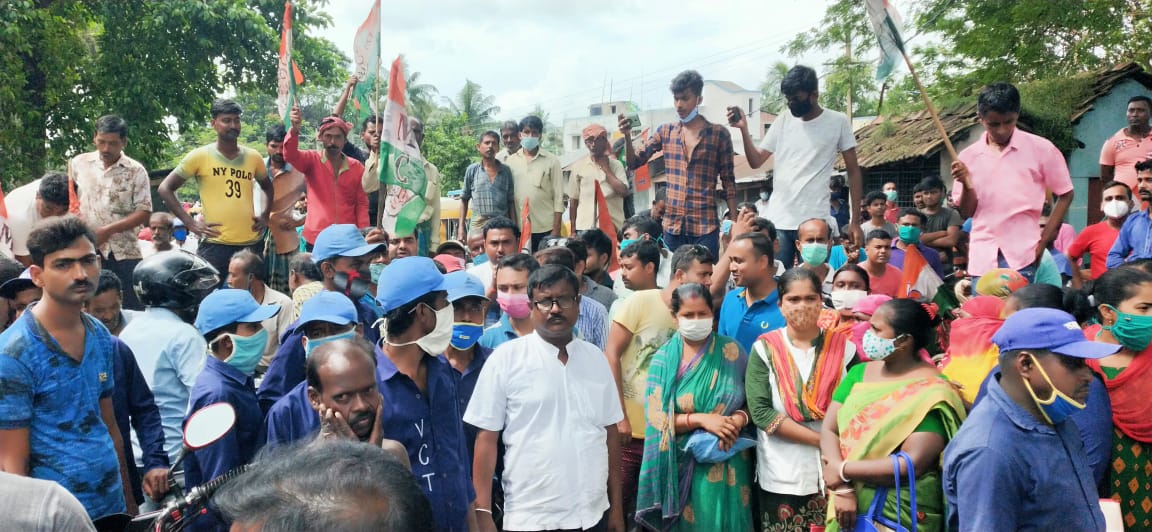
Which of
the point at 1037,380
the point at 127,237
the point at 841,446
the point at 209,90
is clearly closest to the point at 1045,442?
the point at 1037,380

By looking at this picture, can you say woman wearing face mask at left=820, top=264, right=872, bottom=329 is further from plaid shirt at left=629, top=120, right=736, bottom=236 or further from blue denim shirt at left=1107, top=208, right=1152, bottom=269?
blue denim shirt at left=1107, top=208, right=1152, bottom=269

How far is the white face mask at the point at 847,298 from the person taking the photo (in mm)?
5691

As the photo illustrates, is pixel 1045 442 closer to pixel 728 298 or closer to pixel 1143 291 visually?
pixel 1143 291

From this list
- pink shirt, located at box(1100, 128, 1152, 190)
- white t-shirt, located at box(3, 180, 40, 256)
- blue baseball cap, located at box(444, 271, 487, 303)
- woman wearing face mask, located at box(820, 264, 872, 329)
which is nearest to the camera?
blue baseball cap, located at box(444, 271, 487, 303)

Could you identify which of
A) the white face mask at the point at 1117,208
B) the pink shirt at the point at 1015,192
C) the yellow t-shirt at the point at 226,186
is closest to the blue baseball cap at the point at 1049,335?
the pink shirt at the point at 1015,192

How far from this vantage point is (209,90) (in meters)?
19.7

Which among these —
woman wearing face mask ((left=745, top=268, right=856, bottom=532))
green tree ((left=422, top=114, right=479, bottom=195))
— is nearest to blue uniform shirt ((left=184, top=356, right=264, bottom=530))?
woman wearing face mask ((left=745, top=268, right=856, bottom=532))

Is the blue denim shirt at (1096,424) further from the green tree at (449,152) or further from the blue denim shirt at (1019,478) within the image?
the green tree at (449,152)

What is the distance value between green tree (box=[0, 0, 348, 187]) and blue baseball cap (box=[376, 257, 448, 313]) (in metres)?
15.0

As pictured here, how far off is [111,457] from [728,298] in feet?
11.6

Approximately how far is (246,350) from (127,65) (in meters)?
16.8

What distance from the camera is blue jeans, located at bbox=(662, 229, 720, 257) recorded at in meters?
7.47

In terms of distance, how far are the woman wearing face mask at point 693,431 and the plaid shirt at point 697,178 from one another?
109 inches

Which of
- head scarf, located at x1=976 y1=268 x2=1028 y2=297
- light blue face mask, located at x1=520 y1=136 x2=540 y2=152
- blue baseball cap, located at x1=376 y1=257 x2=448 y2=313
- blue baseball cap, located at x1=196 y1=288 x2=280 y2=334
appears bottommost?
head scarf, located at x1=976 y1=268 x2=1028 y2=297
